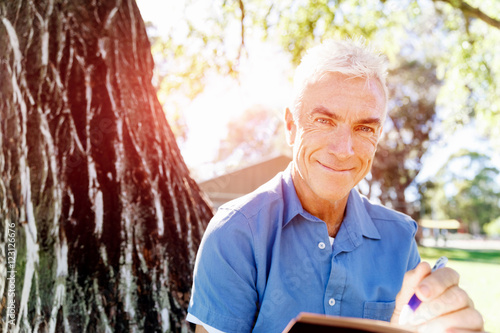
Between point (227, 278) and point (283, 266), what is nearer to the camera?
point (227, 278)

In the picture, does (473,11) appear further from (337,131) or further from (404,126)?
(404,126)

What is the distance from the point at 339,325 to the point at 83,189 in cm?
187

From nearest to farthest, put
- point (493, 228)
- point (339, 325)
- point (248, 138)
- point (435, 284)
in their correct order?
point (339, 325) < point (435, 284) < point (248, 138) < point (493, 228)

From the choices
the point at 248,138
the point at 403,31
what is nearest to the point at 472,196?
the point at 248,138

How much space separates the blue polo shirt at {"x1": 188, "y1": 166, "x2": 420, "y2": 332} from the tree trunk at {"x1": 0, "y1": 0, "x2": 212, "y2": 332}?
Answer: 0.72 meters

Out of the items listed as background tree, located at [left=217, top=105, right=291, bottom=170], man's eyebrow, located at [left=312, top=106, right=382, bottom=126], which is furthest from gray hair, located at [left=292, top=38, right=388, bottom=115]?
background tree, located at [left=217, top=105, right=291, bottom=170]

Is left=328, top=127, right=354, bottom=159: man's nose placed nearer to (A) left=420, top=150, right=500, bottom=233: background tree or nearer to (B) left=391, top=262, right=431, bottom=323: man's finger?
(B) left=391, top=262, right=431, bottom=323: man's finger

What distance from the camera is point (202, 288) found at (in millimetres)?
1880

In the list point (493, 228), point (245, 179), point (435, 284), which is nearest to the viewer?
point (435, 284)

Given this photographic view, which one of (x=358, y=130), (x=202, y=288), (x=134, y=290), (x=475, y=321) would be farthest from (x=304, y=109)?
(x=134, y=290)

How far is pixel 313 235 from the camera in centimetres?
208

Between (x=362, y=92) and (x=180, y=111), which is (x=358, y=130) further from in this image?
(x=180, y=111)

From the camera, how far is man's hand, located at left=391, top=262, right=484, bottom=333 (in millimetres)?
1327

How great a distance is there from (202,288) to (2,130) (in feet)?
5.31
